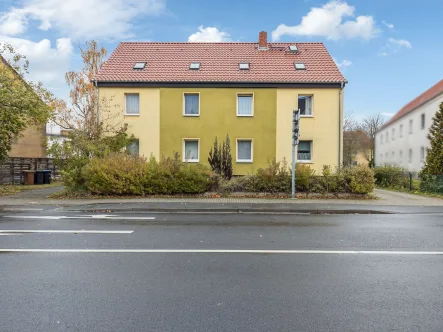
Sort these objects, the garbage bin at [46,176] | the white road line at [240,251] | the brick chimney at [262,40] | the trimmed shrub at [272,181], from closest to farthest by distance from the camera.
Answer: the white road line at [240,251]
the trimmed shrub at [272,181]
the garbage bin at [46,176]
the brick chimney at [262,40]

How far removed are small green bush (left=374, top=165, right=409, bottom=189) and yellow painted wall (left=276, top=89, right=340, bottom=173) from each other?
4.21 metres

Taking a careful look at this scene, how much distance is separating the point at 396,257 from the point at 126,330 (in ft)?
14.5

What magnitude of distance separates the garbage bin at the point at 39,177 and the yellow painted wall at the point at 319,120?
1583 centimetres

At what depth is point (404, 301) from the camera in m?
3.84

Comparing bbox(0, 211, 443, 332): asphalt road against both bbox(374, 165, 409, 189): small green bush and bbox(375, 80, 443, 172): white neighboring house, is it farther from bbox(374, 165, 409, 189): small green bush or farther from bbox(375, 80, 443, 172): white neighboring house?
bbox(375, 80, 443, 172): white neighboring house

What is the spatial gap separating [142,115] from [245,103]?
6.32 m

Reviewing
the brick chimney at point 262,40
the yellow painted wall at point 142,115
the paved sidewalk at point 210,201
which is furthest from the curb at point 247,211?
the brick chimney at point 262,40

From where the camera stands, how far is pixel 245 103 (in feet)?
71.2

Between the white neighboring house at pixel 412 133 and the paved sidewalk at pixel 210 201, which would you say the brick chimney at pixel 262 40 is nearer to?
the white neighboring house at pixel 412 133

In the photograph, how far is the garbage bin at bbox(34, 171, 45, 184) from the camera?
2310 cm

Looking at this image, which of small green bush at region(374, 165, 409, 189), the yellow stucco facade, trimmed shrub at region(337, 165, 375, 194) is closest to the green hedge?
trimmed shrub at region(337, 165, 375, 194)

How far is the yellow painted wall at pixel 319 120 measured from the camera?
2125cm

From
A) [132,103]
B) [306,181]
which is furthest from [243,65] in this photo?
[306,181]

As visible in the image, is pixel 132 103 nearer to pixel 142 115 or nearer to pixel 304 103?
pixel 142 115
